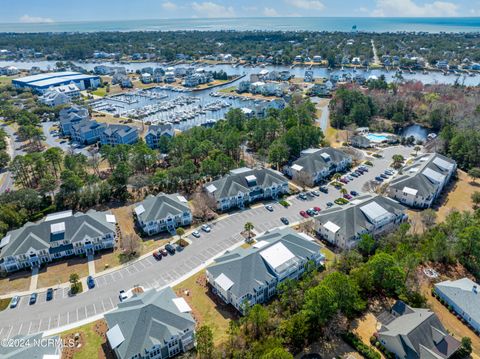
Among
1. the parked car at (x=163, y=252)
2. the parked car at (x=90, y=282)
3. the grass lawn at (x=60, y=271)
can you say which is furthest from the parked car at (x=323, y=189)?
the grass lawn at (x=60, y=271)

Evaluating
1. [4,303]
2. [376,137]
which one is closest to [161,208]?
[4,303]

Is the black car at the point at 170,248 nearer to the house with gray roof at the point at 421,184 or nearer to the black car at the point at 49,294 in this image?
the black car at the point at 49,294

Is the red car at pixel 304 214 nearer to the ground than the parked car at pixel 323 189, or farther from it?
nearer to the ground

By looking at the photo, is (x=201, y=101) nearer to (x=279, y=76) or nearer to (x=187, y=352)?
(x=279, y=76)

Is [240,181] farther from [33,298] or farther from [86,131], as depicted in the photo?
[86,131]

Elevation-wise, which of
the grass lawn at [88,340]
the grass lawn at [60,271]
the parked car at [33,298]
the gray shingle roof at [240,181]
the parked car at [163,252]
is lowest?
the grass lawn at [60,271]

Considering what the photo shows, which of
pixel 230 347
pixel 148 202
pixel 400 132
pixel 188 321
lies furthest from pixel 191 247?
pixel 400 132

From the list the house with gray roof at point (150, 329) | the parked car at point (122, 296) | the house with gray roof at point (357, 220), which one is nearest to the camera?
the house with gray roof at point (150, 329)

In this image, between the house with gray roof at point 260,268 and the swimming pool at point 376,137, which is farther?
the swimming pool at point 376,137
